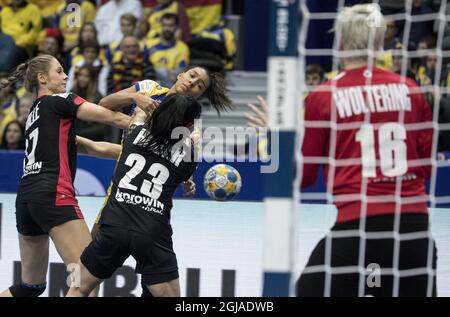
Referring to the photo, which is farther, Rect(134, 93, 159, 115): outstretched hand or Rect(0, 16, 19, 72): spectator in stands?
Rect(0, 16, 19, 72): spectator in stands

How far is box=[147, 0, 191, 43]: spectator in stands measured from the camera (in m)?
10.5

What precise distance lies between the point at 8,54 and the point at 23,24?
1.60 ft

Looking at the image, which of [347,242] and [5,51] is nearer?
[347,242]

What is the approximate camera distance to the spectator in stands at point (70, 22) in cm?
1083

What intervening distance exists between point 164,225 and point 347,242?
1115 millimetres

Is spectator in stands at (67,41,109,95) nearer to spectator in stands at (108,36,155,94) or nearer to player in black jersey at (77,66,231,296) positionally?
spectator in stands at (108,36,155,94)

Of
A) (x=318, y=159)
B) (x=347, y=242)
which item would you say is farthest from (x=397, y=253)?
(x=318, y=159)

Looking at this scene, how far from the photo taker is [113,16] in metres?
10.8

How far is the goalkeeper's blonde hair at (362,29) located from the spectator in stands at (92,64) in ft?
19.1

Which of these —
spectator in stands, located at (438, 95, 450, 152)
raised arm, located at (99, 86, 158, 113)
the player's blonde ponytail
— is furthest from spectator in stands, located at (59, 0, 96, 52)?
raised arm, located at (99, 86, 158, 113)
